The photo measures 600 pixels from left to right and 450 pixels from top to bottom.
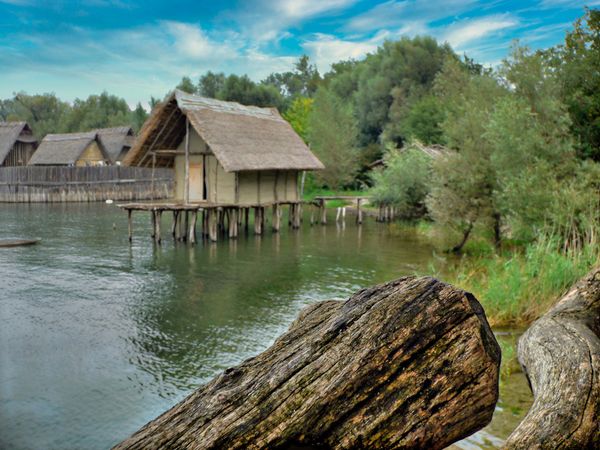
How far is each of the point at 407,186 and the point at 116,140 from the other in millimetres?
28769

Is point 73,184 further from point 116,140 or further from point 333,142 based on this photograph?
point 333,142

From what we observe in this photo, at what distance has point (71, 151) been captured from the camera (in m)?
44.3

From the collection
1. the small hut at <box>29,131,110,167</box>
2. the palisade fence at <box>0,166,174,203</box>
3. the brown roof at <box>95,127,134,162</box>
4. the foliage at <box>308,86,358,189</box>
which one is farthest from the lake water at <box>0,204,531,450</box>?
the brown roof at <box>95,127,134,162</box>

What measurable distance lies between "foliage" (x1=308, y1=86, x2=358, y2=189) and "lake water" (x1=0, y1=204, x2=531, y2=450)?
18.5m

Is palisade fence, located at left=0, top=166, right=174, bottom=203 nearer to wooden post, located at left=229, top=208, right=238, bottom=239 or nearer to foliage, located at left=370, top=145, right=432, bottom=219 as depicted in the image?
wooden post, located at left=229, top=208, right=238, bottom=239

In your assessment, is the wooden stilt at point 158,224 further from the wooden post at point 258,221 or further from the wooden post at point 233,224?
the wooden post at point 258,221

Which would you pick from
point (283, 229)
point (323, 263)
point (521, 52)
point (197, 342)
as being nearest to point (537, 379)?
point (197, 342)

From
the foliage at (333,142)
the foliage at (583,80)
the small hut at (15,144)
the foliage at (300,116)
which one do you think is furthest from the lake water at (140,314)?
the foliage at (300,116)

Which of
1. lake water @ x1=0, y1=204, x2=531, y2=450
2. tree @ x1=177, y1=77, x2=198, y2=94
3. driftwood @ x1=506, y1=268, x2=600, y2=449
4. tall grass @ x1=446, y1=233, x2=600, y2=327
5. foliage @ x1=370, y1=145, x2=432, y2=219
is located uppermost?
tree @ x1=177, y1=77, x2=198, y2=94

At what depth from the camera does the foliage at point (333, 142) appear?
40719mm

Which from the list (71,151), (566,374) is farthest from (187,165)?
(71,151)

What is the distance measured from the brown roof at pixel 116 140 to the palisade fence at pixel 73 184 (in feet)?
25.5

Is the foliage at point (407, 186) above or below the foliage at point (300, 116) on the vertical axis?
below

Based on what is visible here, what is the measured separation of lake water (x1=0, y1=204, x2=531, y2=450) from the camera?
21.9ft
